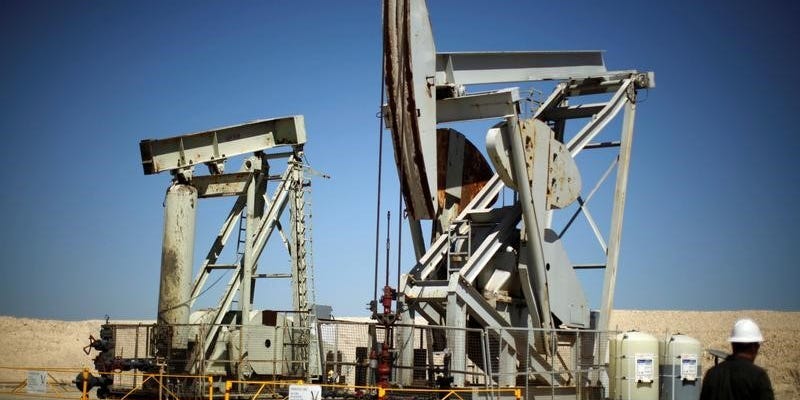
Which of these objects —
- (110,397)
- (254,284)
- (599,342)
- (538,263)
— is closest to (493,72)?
(538,263)

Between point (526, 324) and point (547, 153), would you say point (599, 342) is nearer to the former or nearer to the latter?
point (526, 324)

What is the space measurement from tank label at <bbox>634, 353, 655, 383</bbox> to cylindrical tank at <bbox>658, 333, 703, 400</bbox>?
0.84 feet

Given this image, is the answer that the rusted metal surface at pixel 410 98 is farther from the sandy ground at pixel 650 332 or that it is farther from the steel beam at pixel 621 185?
the sandy ground at pixel 650 332

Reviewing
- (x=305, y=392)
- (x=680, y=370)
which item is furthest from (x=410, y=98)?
(x=680, y=370)

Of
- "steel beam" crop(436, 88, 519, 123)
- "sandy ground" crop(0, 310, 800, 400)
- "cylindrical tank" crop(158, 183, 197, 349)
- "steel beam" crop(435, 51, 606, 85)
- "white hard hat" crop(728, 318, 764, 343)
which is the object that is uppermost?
"steel beam" crop(435, 51, 606, 85)

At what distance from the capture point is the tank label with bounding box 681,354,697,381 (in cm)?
1556

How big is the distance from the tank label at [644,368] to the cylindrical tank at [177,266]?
9.54 m

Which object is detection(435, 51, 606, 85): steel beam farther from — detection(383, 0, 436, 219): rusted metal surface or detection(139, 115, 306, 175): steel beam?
detection(139, 115, 306, 175): steel beam

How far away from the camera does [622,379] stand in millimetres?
15766

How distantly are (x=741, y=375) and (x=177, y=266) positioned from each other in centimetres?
1621

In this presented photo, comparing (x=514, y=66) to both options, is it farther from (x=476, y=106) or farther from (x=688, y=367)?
(x=688, y=367)

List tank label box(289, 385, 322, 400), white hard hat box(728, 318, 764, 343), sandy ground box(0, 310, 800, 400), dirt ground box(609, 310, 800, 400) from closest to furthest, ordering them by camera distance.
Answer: white hard hat box(728, 318, 764, 343)
tank label box(289, 385, 322, 400)
dirt ground box(609, 310, 800, 400)
sandy ground box(0, 310, 800, 400)

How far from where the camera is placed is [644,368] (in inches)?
616

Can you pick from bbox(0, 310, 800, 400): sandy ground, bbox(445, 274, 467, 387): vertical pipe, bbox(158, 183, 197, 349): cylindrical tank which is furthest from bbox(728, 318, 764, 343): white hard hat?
bbox(0, 310, 800, 400): sandy ground
